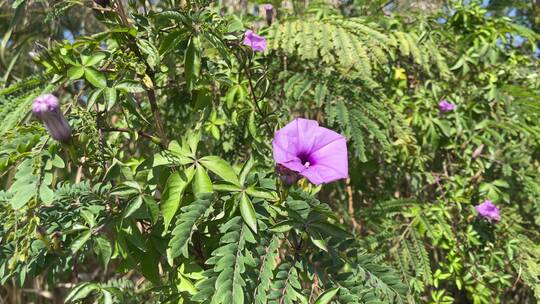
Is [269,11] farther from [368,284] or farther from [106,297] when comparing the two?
[106,297]

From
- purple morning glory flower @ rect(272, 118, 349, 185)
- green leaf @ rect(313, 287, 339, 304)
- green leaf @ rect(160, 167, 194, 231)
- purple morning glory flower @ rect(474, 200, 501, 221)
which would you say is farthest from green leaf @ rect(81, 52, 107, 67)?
purple morning glory flower @ rect(474, 200, 501, 221)

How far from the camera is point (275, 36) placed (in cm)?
202

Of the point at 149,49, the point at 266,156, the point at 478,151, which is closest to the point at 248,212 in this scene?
the point at 149,49

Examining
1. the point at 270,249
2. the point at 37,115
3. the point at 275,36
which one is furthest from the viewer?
the point at 275,36

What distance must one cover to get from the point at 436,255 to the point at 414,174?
437mm

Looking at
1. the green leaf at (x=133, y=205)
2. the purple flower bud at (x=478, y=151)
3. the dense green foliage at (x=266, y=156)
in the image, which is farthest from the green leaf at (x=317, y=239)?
the purple flower bud at (x=478, y=151)

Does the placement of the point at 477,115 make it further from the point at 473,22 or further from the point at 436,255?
the point at 436,255

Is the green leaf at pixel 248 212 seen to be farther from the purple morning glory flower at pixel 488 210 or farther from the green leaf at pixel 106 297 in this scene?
the purple morning glory flower at pixel 488 210

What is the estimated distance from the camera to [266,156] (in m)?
1.65

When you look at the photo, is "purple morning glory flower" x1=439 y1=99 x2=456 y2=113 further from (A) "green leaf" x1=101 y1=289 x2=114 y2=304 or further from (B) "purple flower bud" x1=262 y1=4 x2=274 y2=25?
(A) "green leaf" x1=101 y1=289 x2=114 y2=304

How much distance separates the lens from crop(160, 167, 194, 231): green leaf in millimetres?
1177

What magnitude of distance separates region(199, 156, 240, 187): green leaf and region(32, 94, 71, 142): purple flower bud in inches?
12.7

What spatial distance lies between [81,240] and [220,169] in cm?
35

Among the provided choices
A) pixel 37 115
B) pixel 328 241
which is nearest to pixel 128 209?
pixel 37 115
